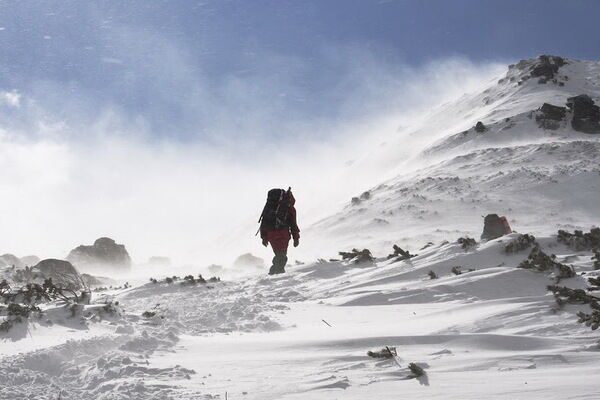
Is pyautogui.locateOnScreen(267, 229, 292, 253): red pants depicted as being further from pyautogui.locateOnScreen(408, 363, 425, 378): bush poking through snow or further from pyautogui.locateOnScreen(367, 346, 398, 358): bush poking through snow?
pyautogui.locateOnScreen(408, 363, 425, 378): bush poking through snow

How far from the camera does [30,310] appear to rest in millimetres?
3934

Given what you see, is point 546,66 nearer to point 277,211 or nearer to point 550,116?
point 550,116

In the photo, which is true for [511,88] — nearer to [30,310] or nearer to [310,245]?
[310,245]

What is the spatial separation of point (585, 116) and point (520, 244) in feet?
113

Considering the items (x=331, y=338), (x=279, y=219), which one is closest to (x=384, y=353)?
(x=331, y=338)

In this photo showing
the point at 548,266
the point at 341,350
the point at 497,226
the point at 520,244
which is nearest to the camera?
the point at 341,350

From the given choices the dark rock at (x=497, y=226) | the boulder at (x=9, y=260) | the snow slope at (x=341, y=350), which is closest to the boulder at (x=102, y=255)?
the boulder at (x=9, y=260)

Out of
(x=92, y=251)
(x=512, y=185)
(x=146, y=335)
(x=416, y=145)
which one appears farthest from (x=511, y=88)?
(x=146, y=335)

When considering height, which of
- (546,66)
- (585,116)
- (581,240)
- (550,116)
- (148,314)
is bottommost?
(148,314)

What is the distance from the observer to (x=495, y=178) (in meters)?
28.6

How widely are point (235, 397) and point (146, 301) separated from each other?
4.58 metres

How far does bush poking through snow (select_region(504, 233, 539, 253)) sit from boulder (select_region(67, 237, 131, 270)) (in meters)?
21.9

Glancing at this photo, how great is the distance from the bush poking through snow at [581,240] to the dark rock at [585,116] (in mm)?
32293

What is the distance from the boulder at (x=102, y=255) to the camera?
24.5 metres
